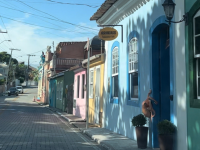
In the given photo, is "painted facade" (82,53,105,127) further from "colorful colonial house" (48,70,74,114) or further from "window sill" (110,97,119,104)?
"colorful colonial house" (48,70,74,114)

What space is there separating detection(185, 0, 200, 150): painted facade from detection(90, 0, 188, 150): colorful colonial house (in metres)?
0.22

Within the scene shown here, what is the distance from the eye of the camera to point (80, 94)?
64.3 ft

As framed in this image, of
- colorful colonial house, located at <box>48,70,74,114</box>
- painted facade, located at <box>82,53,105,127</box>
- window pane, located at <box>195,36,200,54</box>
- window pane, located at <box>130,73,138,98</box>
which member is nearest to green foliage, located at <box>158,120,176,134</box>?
window pane, located at <box>195,36,200,54</box>

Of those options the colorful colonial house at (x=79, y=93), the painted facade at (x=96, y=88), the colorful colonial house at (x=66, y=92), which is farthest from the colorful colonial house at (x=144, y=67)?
the colorful colonial house at (x=66, y=92)

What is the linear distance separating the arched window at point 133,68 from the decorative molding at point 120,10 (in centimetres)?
122

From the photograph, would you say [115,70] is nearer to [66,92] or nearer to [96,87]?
[96,87]

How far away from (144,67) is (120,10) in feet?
11.1

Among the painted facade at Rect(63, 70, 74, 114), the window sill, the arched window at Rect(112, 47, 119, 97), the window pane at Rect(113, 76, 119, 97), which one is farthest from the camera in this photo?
the painted facade at Rect(63, 70, 74, 114)

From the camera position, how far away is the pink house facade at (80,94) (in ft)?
60.6

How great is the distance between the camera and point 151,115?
8.50 m

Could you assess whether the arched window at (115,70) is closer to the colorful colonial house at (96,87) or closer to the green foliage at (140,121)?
the colorful colonial house at (96,87)

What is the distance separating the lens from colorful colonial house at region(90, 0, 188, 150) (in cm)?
716

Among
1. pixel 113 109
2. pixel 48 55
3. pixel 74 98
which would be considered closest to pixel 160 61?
pixel 113 109

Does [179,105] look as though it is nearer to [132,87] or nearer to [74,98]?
[132,87]
